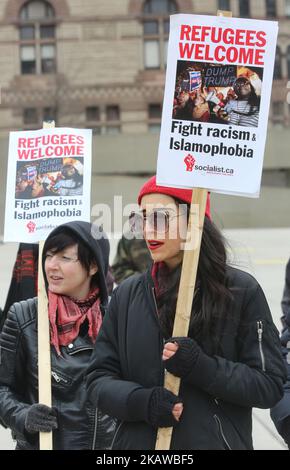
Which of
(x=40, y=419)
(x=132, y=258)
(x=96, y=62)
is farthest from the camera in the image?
(x=96, y=62)

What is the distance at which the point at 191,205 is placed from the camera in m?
2.60

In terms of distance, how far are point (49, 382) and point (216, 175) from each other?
1074 millimetres

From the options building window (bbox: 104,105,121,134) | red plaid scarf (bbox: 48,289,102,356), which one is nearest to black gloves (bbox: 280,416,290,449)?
red plaid scarf (bbox: 48,289,102,356)

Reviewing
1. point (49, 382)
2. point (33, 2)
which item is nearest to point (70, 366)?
point (49, 382)

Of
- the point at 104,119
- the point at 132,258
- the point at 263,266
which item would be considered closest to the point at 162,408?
the point at 132,258

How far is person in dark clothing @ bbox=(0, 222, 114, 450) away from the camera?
3.01m

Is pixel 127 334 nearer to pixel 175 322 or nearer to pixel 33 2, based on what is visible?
pixel 175 322

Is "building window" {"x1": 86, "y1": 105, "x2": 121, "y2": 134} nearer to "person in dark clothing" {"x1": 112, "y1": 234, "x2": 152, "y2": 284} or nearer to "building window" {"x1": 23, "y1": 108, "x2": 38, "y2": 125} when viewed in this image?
"building window" {"x1": 23, "y1": 108, "x2": 38, "y2": 125}

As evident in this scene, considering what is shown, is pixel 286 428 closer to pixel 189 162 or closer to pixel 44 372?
pixel 44 372

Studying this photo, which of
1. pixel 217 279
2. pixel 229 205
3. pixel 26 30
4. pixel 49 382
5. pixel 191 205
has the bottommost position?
pixel 229 205

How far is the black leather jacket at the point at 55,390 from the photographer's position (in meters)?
3.01

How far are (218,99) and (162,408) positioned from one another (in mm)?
1104

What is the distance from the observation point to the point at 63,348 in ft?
10.2
